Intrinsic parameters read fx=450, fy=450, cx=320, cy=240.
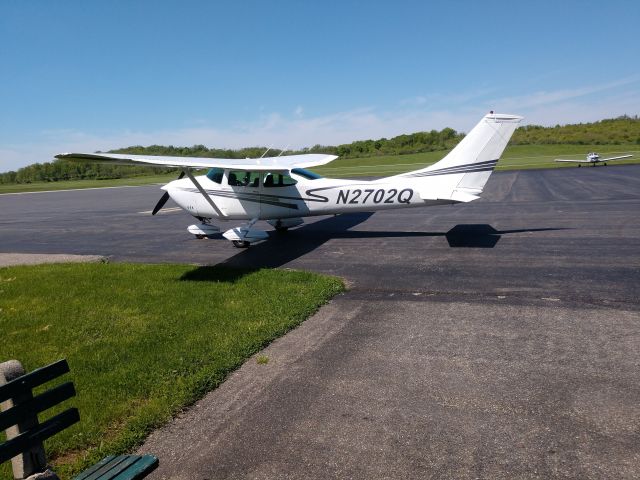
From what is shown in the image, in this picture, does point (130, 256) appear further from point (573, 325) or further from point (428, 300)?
point (573, 325)

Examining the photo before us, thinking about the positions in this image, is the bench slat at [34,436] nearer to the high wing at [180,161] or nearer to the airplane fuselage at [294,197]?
the high wing at [180,161]

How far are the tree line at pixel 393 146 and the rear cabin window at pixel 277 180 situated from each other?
5419 centimetres

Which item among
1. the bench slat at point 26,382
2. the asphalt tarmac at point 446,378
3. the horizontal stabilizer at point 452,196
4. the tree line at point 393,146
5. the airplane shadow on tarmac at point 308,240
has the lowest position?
the asphalt tarmac at point 446,378

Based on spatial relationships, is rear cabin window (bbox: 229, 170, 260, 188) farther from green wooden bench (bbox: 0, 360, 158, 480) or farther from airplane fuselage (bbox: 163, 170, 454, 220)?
green wooden bench (bbox: 0, 360, 158, 480)

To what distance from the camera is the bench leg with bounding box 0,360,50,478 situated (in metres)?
2.97

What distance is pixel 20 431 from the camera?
9.86 ft

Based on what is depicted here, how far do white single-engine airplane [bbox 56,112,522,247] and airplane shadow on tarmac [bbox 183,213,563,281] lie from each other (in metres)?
0.63

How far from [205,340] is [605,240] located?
10658 mm

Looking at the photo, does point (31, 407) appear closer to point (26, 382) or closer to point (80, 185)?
point (26, 382)

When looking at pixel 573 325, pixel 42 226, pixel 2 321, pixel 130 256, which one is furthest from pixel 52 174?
pixel 573 325

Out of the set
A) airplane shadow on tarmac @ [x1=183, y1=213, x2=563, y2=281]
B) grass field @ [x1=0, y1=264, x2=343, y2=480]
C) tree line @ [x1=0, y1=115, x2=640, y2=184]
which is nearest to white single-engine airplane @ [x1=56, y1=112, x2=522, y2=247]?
airplane shadow on tarmac @ [x1=183, y1=213, x2=563, y2=281]

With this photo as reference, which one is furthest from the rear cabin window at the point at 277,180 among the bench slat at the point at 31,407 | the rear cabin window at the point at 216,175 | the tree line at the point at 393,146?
the tree line at the point at 393,146

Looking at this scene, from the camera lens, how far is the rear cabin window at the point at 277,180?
13.7 m

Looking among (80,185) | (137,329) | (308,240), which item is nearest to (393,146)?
(80,185)
